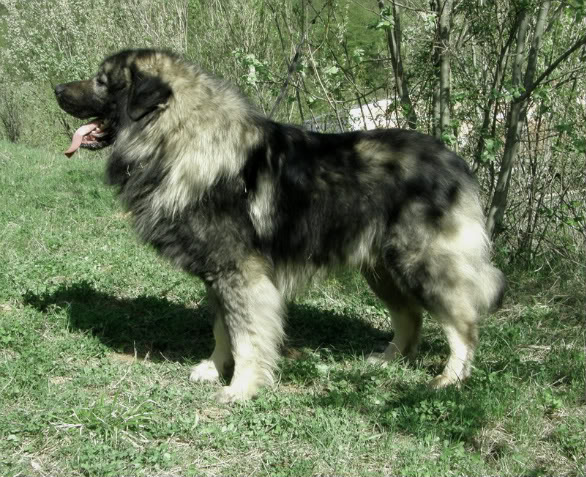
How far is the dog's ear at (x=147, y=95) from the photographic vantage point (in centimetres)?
391

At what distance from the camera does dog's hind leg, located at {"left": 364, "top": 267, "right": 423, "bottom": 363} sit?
461 centimetres

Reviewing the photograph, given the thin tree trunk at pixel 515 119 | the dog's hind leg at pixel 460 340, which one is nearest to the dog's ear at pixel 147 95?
the dog's hind leg at pixel 460 340

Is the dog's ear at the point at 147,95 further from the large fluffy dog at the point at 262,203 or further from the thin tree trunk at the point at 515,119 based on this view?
the thin tree trunk at the point at 515,119

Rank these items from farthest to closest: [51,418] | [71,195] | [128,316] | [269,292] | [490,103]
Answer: [71,195]
[490,103]
[128,316]
[269,292]
[51,418]

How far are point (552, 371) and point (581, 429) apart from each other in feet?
2.49

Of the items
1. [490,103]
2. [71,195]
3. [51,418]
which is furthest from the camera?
[71,195]

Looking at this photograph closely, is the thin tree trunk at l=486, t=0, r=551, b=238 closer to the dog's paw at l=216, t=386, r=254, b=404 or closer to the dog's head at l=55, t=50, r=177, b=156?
the dog's head at l=55, t=50, r=177, b=156

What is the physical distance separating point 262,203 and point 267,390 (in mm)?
1158

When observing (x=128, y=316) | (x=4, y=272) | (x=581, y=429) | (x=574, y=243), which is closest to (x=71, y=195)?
(x=4, y=272)

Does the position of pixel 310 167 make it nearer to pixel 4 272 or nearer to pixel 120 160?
pixel 120 160

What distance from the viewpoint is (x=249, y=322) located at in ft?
12.9

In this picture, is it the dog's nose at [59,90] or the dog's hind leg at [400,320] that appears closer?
the dog's nose at [59,90]

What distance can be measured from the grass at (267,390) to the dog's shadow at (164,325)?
0.02 m

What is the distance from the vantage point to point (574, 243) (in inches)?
245
